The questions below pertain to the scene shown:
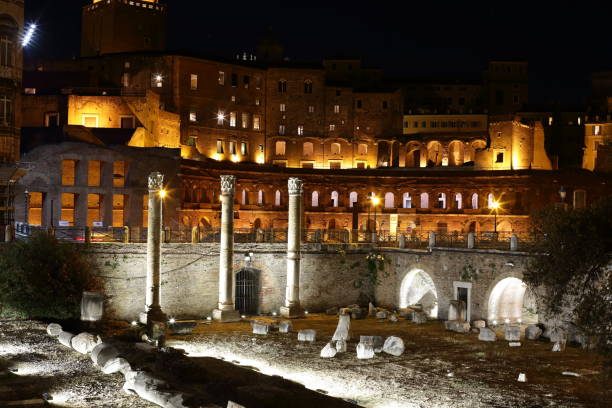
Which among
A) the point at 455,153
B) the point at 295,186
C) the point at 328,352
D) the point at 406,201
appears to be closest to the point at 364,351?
the point at 328,352

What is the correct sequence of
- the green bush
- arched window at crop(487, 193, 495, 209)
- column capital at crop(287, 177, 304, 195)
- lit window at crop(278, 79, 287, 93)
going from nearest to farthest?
the green bush, column capital at crop(287, 177, 304, 195), arched window at crop(487, 193, 495, 209), lit window at crop(278, 79, 287, 93)

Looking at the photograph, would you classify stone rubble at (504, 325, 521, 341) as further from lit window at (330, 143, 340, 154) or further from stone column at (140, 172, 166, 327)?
lit window at (330, 143, 340, 154)

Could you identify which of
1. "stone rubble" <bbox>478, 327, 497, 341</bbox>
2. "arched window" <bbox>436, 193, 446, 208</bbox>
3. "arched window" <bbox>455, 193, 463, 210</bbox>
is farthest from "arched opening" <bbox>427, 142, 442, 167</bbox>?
"stone rubble" <bbox>478, 327, 497, 341</bbox>

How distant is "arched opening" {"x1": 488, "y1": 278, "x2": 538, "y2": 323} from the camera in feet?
107

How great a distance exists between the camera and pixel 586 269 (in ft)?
65.1

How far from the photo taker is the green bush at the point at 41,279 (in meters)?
28.7

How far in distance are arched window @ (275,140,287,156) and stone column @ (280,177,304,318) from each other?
32064mm

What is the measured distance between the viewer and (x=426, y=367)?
24516mm

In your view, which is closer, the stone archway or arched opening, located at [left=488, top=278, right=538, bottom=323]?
arched opening, located at [left=488, top=278, right=538, bottom=323]

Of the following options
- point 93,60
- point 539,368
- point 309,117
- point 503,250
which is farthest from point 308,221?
point 539,368

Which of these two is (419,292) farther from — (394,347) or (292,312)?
(394,347)

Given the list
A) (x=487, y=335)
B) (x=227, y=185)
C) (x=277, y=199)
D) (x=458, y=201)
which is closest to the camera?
(x=487, y=335)

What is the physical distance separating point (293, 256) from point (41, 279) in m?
11.6

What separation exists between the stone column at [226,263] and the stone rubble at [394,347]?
929 cm
